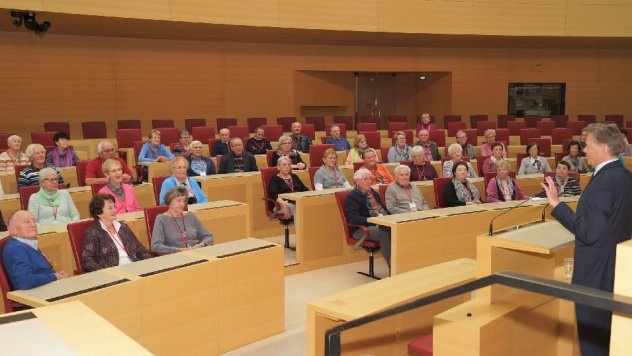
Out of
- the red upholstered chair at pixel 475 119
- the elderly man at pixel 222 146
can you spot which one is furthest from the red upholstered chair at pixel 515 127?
the elderly man at pixel 222 146

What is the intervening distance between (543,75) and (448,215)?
1291 centimetres

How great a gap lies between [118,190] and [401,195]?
2.79m

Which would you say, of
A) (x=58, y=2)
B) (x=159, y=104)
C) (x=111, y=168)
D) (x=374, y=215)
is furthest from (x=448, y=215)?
(x=159, y=104)

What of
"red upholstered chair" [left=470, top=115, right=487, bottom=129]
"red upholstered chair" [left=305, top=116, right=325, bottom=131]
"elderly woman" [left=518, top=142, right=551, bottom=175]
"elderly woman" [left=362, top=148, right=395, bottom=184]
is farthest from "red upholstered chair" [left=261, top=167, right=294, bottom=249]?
"red upholstered chair" [left=470, top=115, right=487, bottom=129]

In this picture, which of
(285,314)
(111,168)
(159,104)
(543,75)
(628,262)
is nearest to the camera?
(628,262)

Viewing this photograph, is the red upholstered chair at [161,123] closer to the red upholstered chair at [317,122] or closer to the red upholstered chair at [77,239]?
the red upholstered chair at [317,122]

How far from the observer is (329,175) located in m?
7.62

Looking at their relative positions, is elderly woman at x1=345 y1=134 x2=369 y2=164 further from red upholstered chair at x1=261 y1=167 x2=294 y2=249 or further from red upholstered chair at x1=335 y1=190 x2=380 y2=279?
red upholstered chair at x1=335 y1=190 x2=380 y2=279

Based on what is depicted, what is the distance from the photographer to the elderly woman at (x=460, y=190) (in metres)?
7.07

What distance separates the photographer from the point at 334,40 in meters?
15.2

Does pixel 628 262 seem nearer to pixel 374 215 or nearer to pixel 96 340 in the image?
pixel 96 340

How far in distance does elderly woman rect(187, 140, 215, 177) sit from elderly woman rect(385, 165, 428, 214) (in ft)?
8.40

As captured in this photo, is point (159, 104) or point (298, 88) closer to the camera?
point (159, 104)

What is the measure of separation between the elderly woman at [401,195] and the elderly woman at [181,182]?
6.25 ft
